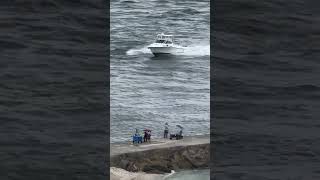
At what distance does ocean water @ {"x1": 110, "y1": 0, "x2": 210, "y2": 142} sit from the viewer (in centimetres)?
2830

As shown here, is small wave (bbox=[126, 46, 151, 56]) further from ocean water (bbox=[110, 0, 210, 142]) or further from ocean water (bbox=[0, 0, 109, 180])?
ocean water (bbox=[0, 0, 109, 180])

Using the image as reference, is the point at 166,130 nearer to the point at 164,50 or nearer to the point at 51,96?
the point at 164,50

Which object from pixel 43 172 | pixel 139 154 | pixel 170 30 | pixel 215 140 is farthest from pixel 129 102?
Answer: pixel 43 172

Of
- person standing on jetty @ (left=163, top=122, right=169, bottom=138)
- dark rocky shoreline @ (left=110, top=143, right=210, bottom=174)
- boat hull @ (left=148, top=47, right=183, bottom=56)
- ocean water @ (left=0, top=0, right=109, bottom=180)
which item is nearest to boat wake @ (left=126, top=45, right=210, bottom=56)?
boat hull @ (left=148, top=47, right=183, bottom=56)

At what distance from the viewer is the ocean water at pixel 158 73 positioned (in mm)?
28297

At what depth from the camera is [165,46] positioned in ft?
107

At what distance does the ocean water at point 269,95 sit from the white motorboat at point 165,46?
418 inches

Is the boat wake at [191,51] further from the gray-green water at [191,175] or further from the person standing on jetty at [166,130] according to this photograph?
the gray-green water at [191,175]

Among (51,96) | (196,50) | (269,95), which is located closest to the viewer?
(51,96)

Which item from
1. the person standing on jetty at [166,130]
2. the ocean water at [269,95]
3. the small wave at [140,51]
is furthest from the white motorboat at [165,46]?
the ocean water at [269,95]

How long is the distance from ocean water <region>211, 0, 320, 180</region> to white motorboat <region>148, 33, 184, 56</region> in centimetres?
1062

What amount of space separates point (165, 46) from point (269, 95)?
14267 mm

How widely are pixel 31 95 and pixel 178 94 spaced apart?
37.3ft

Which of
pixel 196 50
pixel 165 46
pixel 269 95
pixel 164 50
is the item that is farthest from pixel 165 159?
pixel 269 95
